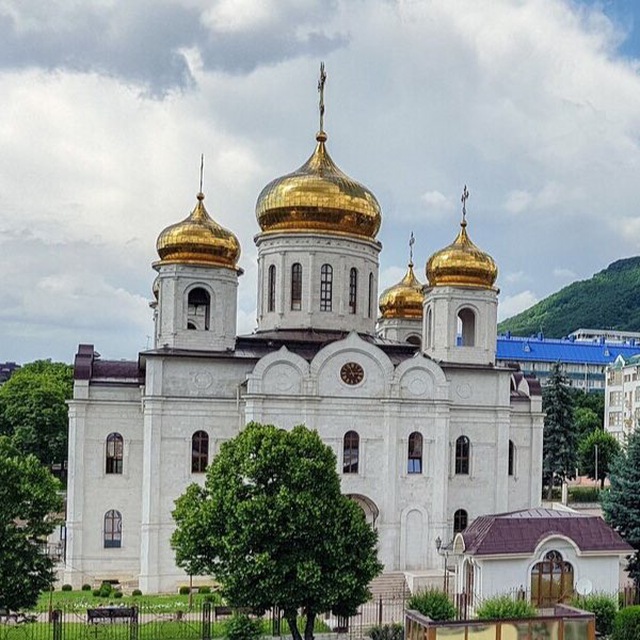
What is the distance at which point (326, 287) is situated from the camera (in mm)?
31969

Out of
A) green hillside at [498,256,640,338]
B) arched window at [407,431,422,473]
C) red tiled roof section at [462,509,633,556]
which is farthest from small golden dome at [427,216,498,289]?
green hillside at [498,256,640,338]

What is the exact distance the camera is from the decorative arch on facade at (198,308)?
1178 inches

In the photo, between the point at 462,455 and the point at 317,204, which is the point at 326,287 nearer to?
the point at 317,204

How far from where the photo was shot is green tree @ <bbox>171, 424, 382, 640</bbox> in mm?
19406

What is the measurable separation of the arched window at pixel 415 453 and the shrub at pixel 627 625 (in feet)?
31.7

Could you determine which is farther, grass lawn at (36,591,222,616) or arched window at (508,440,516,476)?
arched window at (508,440,516,476)

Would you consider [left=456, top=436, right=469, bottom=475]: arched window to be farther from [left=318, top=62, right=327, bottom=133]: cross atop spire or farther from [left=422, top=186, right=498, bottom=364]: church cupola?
[left=318, top=62, right=327, bottom=133]: cross atop spire

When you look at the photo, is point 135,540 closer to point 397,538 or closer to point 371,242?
point 397,538

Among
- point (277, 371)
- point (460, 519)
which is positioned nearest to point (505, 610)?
point (277, 371)

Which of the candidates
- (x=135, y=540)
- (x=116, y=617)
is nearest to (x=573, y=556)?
(x=116, y=617)

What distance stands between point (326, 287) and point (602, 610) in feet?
49.3

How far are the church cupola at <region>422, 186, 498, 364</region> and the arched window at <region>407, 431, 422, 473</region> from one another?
3.64 metres

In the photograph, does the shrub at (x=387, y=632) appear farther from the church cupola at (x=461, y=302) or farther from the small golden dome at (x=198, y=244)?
the small golden dome at (x=198, y=244)

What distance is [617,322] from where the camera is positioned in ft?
486
